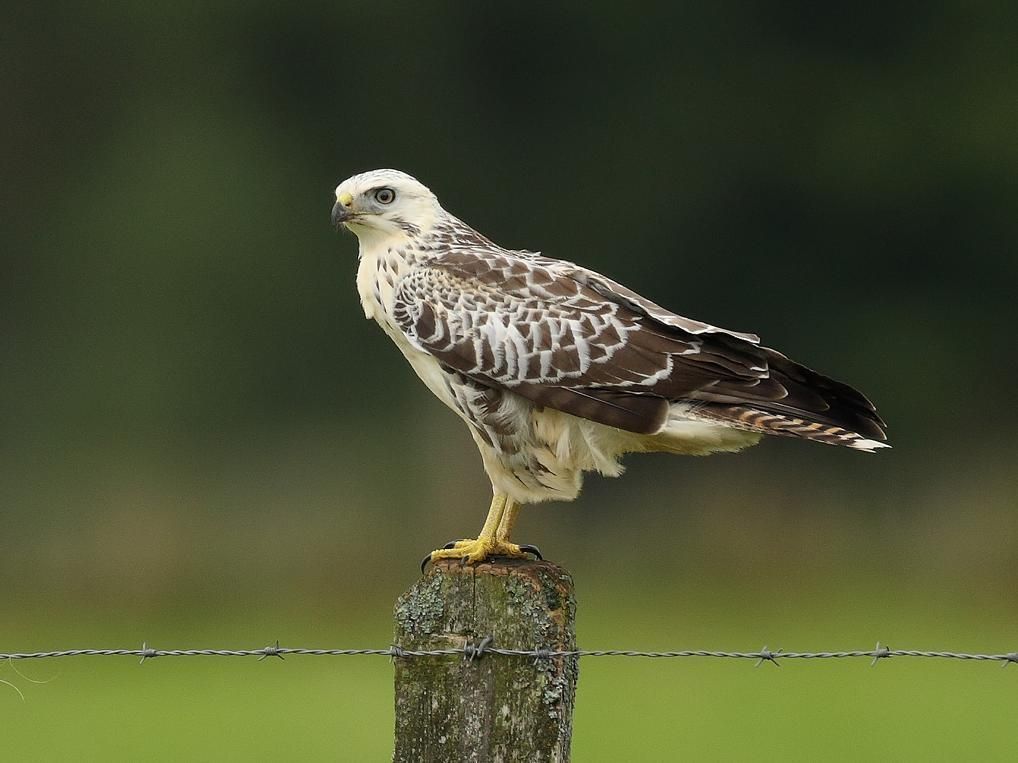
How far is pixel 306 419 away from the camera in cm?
2000

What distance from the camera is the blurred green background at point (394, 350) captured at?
1541 cm

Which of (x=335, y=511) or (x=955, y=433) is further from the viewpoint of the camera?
(x=955, y=433)

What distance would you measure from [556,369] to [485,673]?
171 centimetres

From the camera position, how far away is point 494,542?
667 cm

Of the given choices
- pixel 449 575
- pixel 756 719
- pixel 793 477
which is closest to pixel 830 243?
pixel 793 477

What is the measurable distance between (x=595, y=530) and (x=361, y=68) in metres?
7.17

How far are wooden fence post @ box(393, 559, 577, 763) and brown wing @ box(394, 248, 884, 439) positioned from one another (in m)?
1.38

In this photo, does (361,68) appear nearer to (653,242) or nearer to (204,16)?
(204,16)

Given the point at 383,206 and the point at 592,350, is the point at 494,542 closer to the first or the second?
the point at 592,350

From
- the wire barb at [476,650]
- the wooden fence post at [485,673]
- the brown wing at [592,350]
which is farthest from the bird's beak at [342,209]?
the wire barb at [476,650]

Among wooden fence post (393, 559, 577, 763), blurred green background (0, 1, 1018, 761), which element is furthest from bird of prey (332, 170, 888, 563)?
blurred green background (0, 1, 1018, 761)

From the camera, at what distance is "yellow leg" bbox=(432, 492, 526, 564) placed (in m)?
6.59

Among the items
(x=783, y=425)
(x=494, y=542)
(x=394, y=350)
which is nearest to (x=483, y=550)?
(x=494, y=542)

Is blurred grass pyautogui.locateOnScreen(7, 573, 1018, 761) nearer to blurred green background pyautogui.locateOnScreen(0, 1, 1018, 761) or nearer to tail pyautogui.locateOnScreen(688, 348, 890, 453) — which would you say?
blurred green background pyautogui.locateOnScreen(0, 1, 1018, 761)
